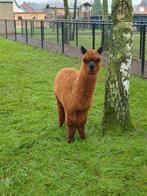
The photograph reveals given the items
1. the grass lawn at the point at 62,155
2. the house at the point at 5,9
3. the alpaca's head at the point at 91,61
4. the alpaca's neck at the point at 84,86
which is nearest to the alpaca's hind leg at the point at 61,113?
the grass lawn at the point at 62,155

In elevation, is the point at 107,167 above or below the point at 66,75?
below

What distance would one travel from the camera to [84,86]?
4.82m

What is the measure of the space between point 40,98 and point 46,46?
1148cm

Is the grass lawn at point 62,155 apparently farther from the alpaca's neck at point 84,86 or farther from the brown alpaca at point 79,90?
the alpaca's neck at point 84,86

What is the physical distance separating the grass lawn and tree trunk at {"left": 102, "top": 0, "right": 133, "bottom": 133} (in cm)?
25

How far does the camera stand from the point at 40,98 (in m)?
7.88

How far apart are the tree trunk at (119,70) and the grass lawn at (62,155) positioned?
0.25m

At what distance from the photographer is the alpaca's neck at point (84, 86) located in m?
4.75

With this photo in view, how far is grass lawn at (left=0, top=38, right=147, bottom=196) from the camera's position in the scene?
408 cm

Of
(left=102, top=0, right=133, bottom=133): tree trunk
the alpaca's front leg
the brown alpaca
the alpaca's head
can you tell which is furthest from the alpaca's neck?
(left=102, top=0, right=133, bottom=133): tree trunk

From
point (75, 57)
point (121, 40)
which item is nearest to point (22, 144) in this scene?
point (121, 40)

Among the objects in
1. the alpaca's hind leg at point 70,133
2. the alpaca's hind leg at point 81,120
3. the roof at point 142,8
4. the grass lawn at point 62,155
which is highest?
the roof at point 142,8

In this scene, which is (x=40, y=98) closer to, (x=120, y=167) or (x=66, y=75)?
(x=66, y=75)

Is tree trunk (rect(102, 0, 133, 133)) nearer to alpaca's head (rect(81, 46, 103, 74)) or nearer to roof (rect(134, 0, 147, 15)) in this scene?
alpaca's head (rect(81, 46, 103, 74))
